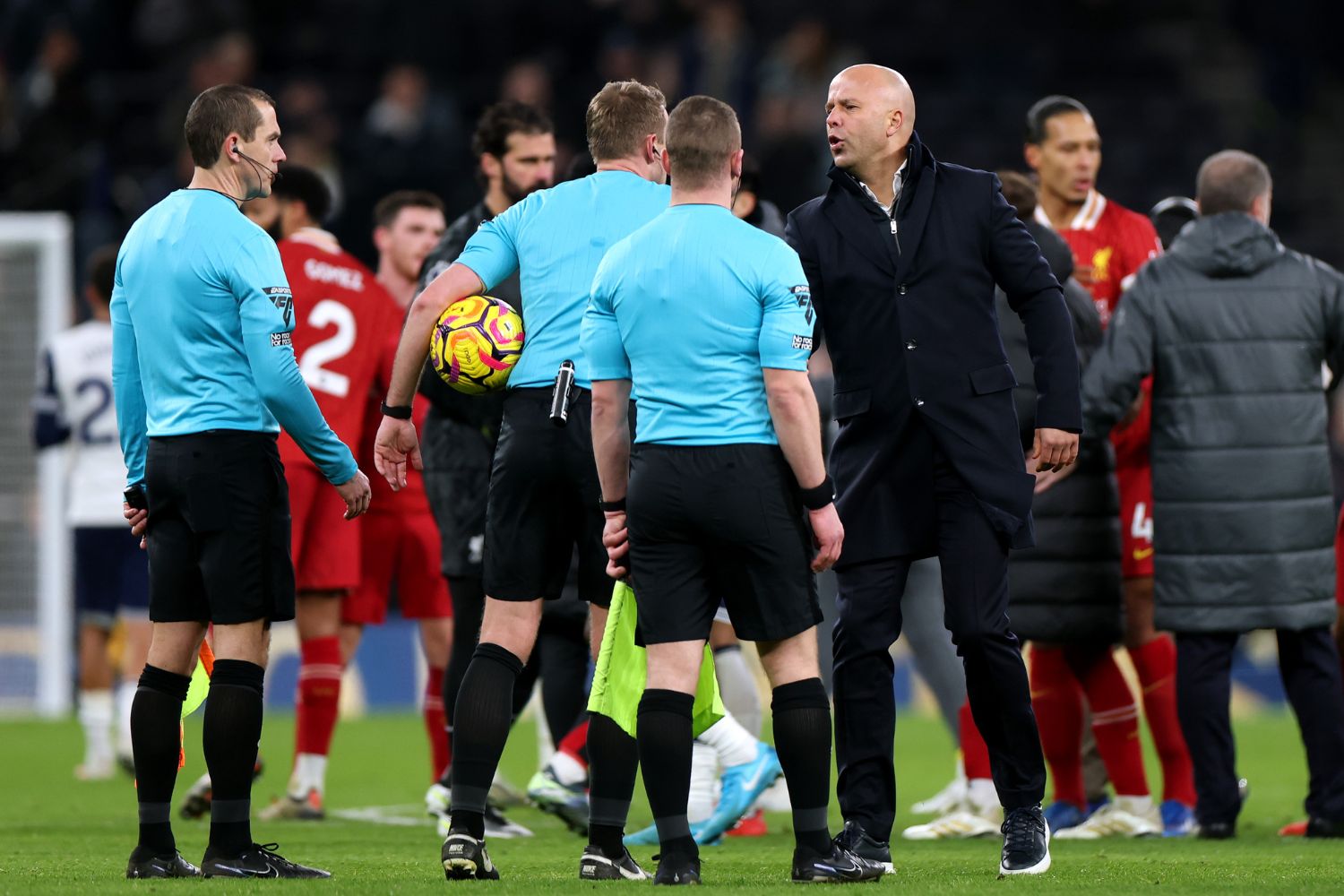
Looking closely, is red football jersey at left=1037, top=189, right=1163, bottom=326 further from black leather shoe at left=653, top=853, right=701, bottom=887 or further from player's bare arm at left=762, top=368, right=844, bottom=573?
black leather shoe at left=653, top=853, right=701, bottom=887

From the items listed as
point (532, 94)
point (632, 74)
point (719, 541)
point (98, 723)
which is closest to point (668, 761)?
point (719, 541)

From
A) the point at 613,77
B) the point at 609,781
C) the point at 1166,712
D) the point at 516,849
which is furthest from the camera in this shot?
the point at 613,77

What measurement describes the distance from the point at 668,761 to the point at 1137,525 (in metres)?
3.22

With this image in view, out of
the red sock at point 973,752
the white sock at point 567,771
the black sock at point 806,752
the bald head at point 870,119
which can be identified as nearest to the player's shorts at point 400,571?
the white sock at point 567,771

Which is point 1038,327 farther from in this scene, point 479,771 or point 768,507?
point 479,771

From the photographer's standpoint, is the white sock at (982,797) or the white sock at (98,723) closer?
the white sock at (982,797)

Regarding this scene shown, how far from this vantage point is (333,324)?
8055mm

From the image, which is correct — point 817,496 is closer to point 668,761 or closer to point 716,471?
point 716,471

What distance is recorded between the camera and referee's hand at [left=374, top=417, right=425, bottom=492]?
18.7 feet

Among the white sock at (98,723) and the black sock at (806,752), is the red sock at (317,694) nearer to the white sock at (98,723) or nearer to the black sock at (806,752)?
the white sock at (98,723)

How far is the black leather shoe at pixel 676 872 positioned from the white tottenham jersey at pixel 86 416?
5.55m

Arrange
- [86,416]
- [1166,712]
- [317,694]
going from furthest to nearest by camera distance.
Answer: [86,416], [317,694], [1166,712]

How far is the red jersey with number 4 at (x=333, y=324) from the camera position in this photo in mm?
8008

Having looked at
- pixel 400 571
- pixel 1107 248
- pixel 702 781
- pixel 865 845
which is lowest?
pixel 702 781
